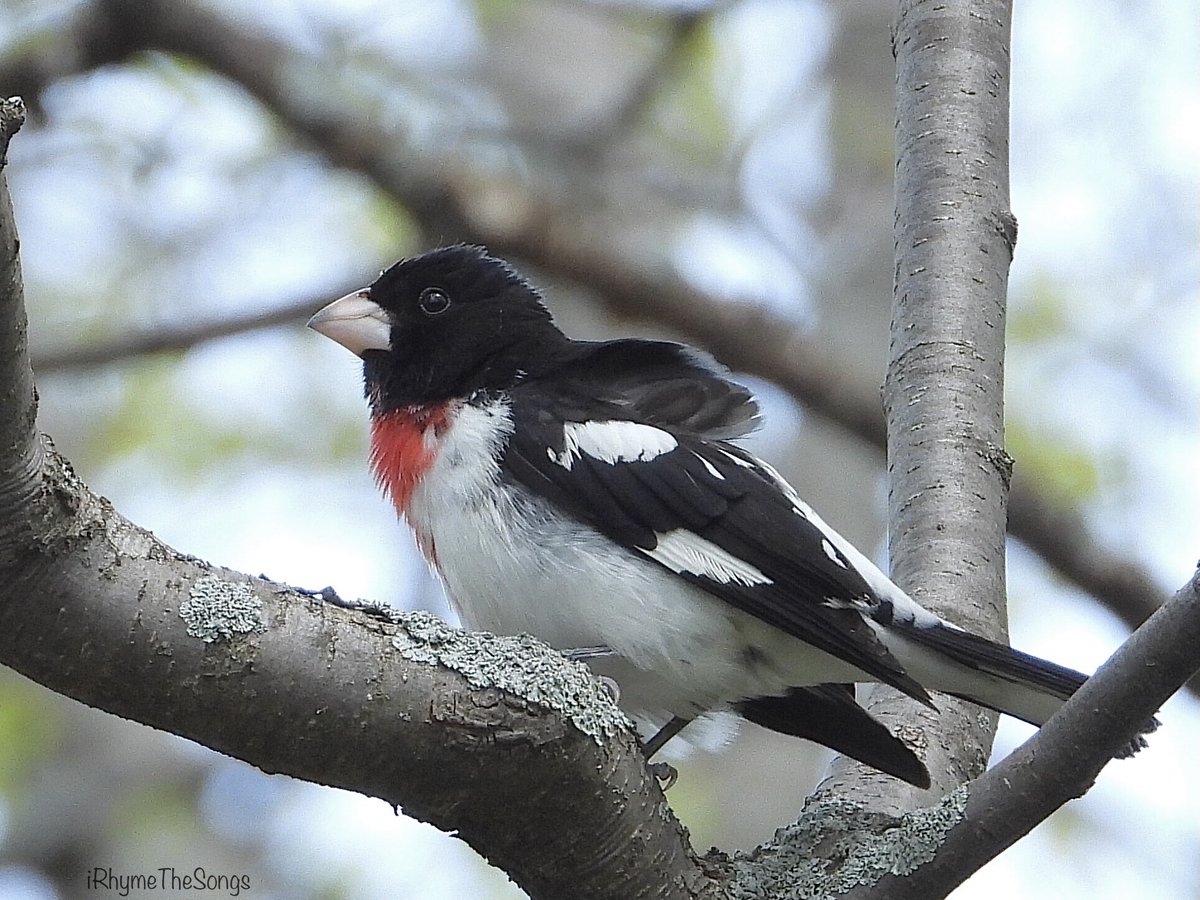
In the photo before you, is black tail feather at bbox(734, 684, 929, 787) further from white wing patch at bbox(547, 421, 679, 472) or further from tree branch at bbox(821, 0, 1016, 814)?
white wing patch at bbox(547, 421, 679, 472)

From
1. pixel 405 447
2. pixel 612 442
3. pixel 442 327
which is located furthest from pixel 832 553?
pixel 442 327

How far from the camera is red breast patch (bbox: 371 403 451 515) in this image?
3.34 m

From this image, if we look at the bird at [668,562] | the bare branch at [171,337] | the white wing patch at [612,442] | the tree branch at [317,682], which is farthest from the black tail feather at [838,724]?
the bare branch at [171,337]

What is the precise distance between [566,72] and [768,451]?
2.84 metres

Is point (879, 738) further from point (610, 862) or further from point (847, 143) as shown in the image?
point (847, 143)

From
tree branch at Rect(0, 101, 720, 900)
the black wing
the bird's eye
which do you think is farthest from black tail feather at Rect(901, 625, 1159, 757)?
the bird's eye

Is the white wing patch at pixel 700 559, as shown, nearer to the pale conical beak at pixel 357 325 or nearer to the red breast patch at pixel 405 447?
the red breast patch at pixel 405 447

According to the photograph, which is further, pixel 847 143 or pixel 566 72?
pixel 566 72

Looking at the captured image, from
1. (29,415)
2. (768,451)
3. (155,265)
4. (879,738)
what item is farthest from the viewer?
(155,265)

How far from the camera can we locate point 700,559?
3037mm

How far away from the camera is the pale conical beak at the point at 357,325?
12.5 ft

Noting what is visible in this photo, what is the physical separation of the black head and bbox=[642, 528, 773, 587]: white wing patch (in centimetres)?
69

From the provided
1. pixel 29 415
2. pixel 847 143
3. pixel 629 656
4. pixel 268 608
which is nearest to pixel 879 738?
pixel 629 656

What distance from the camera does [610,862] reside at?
2225 mm
